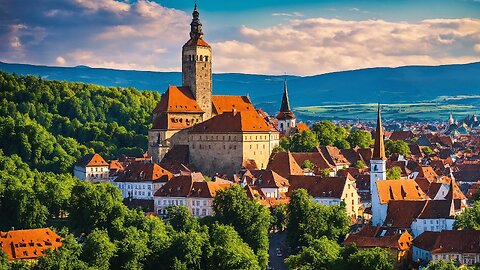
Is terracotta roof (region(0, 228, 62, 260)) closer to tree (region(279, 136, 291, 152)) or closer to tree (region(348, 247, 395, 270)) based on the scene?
tree (region(348, 247, 395, 270))

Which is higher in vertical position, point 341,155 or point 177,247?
point 341,155

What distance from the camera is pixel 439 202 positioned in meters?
86.8

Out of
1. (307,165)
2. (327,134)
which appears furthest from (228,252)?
(327,134)

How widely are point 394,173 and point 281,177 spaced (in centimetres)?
1211

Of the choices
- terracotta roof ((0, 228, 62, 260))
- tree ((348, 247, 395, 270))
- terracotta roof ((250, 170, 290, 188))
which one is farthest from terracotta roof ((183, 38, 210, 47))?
tree ((348, 247, 395, 270))

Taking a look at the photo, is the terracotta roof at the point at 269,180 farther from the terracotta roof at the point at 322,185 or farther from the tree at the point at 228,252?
the tree at the point at 228,252

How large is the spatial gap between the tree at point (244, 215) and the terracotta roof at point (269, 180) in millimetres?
9904

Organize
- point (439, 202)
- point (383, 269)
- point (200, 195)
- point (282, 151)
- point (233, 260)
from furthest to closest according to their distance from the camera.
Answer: point (282, 151)
point (200, 195)
point (439, 202)
point (233, 260)
point (383, 269)

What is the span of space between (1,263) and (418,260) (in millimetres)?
30263

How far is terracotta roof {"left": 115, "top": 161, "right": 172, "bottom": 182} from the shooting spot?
103438 millimetres

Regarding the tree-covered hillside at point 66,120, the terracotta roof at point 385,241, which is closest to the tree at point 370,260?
the terracotta roof at point 385,241

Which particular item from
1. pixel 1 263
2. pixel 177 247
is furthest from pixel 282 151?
pixel 1 263

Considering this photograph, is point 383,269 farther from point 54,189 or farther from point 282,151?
point 282,151

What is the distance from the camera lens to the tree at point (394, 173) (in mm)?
104812
